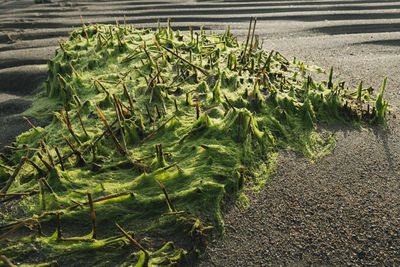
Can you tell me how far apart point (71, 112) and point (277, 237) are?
129cm

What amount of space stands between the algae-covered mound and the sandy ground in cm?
10

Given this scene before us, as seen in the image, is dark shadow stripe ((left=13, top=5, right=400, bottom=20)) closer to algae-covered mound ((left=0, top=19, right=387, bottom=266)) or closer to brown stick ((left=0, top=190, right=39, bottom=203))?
algae-covered mound ((left=0, top=19, right=387, bottom=266))

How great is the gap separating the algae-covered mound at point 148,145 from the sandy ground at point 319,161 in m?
0.10

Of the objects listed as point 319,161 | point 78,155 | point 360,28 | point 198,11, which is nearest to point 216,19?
point 198,11

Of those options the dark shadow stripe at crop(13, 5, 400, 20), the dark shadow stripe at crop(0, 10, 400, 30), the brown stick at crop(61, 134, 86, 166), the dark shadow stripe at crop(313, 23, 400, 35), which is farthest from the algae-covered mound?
the dark shadow stripe at crop(13, 5, 400, 20)

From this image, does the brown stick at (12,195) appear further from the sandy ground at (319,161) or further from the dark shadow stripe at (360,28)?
the dark shadow stripe at (360,28)

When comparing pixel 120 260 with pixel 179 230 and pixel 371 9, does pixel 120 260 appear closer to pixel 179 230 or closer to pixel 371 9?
pixel 179 230

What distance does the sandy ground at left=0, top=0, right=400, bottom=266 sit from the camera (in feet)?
3.49

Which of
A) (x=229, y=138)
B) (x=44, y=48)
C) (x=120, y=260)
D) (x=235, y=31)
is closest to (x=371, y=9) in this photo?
(x=235, y=31)

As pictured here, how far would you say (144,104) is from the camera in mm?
1631

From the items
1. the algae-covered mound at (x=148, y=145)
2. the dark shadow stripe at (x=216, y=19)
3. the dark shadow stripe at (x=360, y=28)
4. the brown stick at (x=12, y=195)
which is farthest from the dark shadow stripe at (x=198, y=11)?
the brown stick at (x=12, y=195)

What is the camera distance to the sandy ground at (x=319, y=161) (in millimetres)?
1062

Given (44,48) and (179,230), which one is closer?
(179,230)

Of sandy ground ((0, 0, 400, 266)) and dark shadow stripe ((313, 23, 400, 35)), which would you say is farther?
dark shadow stripe ((313, 23, 400, 35))
